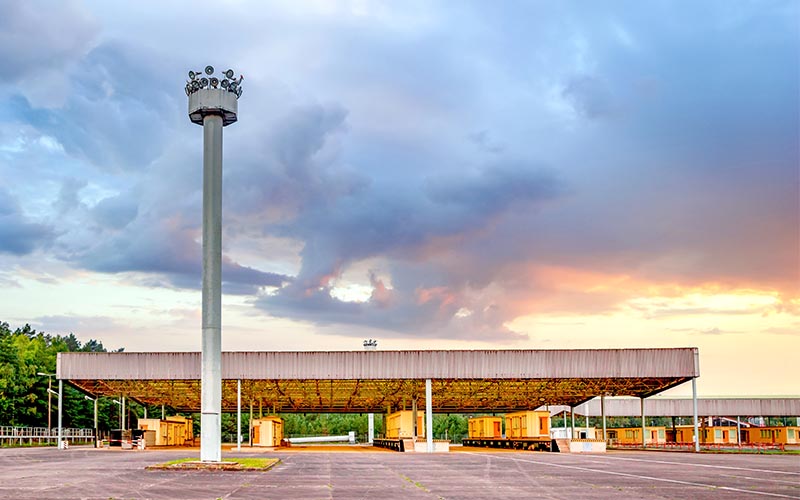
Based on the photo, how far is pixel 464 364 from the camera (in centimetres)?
5694

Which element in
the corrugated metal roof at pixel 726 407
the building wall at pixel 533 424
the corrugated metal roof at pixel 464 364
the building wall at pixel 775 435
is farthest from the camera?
the building wall at pixel 775 435

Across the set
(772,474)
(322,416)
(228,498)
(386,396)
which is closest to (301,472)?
(228,498)

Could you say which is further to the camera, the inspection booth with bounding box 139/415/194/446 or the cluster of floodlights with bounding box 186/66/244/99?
the inspection booth with bounding box 139/415/194/446

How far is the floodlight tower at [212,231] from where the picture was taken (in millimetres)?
30845

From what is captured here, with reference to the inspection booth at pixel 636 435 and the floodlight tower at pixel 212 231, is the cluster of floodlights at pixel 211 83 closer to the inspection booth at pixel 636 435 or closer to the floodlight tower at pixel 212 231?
the floodlight tower at pixel 212 231

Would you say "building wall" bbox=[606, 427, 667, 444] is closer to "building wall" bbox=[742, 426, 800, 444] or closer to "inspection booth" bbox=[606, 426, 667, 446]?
"inspection booth" bbox=[606, 426, 667, 446]

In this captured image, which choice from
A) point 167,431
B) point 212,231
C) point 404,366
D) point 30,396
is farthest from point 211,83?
point 30,396

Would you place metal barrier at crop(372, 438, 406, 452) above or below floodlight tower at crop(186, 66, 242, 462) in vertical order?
below

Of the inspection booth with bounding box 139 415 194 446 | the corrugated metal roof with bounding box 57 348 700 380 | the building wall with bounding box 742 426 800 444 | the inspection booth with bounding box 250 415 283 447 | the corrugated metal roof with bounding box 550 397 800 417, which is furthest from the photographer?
the building wall with bounding box 742 426 800 444

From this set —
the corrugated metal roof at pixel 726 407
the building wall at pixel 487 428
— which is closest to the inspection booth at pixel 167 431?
the building wall at pixel 487 428

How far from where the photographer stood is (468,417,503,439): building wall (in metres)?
76.7

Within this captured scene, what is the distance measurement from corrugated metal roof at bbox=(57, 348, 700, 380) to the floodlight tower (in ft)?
82.7

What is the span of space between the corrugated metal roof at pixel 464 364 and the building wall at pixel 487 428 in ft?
63.1

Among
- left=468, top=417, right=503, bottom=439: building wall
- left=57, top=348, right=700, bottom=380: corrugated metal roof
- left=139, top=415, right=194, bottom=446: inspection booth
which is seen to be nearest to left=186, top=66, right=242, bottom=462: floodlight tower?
left=57, top=348, right=700, bottom=380: corrugated metal roof
